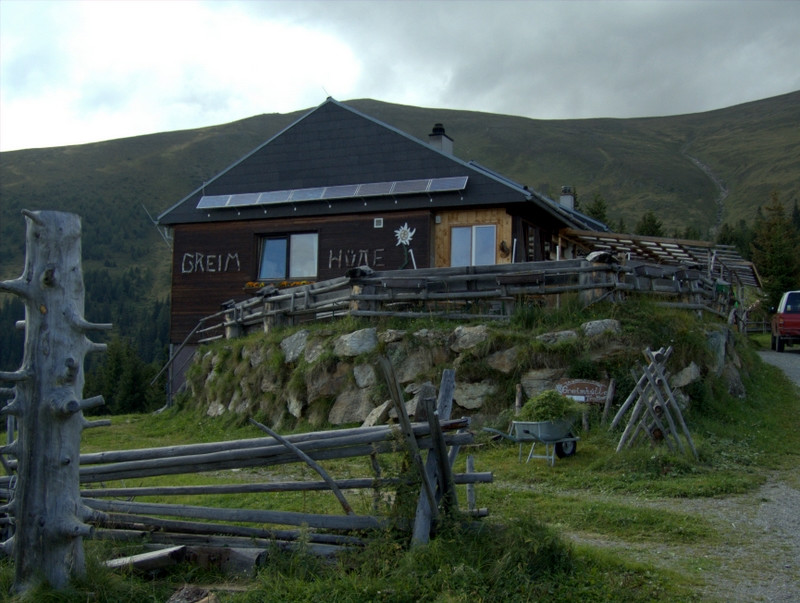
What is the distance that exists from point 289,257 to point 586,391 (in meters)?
13.3

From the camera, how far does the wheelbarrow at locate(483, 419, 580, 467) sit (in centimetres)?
1186

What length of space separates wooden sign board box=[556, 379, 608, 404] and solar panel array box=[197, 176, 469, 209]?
31.2ft

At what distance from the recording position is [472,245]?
22688 millimetres

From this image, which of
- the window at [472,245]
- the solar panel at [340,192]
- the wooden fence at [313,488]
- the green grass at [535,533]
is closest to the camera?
the green grass at [535,533]

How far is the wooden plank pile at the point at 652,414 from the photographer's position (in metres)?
11.8

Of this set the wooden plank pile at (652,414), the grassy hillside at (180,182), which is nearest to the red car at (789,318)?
the wooden plank pile at (652,414)

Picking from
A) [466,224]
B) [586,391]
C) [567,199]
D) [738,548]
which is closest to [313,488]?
[738,548]

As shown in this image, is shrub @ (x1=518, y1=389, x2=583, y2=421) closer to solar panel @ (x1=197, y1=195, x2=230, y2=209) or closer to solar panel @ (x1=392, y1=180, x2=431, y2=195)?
solar panel @ (x1=392, y1=180, x2=431, y2=195)

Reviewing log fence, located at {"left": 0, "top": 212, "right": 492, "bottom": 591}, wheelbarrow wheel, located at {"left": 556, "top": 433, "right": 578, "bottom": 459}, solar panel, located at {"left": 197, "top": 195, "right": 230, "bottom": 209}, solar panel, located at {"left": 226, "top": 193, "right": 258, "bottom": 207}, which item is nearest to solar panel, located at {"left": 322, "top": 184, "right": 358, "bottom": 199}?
solar panel, located at {"left": 226, "top": 193, "right": 258, "bottom": 207}

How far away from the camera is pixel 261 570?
7.00 m

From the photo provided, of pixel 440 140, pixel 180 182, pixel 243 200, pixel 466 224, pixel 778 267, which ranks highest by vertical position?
pixel 180 182

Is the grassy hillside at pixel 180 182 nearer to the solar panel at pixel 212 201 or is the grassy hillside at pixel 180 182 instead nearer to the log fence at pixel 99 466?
the solar panel at pixel 212 201

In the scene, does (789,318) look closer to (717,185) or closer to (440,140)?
(440,140)

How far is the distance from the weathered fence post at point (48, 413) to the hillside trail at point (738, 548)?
459cm
